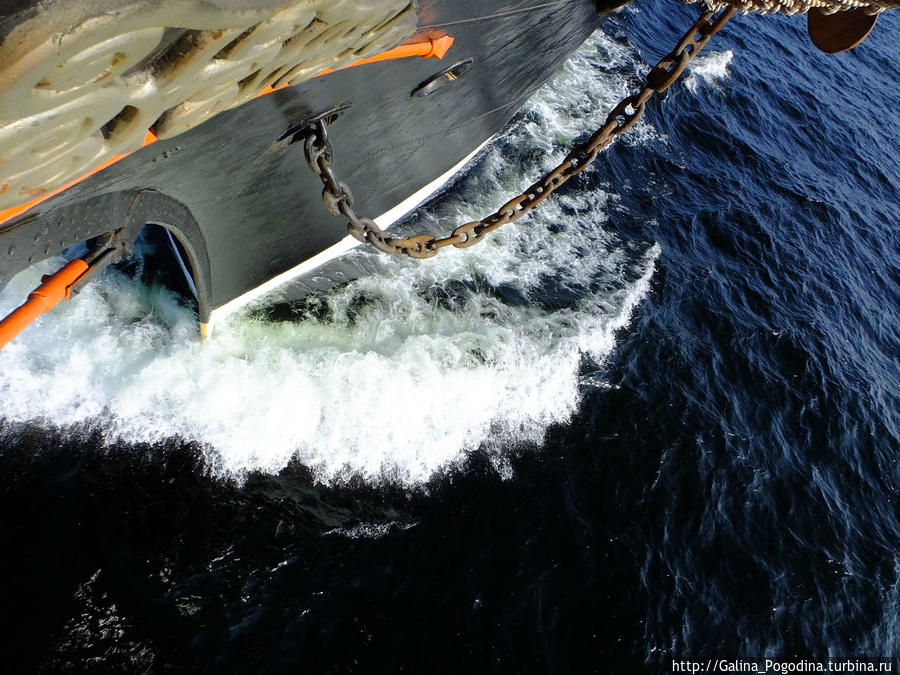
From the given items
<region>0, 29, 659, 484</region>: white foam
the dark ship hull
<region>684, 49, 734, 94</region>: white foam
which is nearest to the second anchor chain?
the dark ship hull

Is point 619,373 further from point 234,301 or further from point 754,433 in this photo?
point 234,301

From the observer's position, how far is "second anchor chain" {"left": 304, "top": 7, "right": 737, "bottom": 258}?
308 centimetres

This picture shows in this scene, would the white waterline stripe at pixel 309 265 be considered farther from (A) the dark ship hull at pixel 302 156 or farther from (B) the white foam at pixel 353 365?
(B) the white foam at pixel 353 365

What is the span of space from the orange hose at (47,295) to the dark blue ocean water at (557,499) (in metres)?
2.46

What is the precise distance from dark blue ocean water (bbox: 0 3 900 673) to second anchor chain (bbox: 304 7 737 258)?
2930 millimetres

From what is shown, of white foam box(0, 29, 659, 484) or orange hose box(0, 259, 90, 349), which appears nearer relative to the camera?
orange hose box(0, 259, 90, 349)

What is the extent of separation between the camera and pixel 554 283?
8172 millimetres

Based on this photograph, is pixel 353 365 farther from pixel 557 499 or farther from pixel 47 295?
pixel 47 295

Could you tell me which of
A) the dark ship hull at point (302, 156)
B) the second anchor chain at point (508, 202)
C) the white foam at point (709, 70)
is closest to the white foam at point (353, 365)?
the dark ship hull at point (302, 156)

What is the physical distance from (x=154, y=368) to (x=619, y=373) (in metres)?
5.30

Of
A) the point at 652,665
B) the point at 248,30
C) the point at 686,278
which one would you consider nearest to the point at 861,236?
the point at 686,278

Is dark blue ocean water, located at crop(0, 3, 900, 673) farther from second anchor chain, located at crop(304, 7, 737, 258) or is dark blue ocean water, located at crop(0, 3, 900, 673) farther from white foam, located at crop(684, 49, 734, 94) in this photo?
white foam, located at crop(684, 49, 734, 94)

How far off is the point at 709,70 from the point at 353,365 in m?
13.6

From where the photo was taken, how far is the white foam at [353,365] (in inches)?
212
